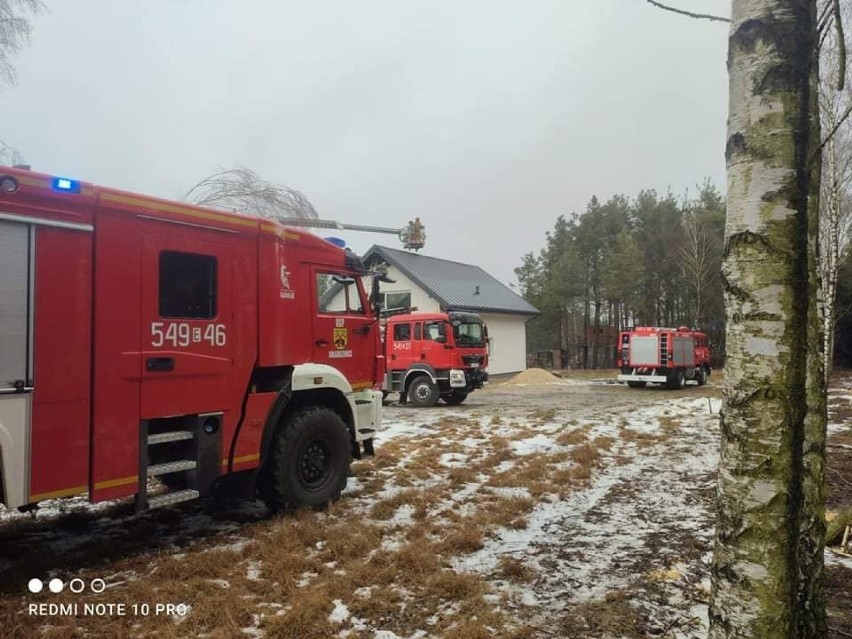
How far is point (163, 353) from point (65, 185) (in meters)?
1.41

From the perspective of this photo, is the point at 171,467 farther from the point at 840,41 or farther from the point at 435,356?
the point at 435,356

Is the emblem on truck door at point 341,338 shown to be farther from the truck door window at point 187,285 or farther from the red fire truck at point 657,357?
the red fire truck at point 657,357

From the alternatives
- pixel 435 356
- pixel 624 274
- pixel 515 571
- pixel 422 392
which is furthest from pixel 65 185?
pixel 624 274

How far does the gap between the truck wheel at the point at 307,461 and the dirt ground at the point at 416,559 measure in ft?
0.65

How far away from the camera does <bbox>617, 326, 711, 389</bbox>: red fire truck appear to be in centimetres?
2219

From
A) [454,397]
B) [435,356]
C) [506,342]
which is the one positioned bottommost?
[454,397]

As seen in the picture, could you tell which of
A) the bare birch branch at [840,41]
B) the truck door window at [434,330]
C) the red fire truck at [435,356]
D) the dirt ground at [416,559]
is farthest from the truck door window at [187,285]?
the truck door window at [434,330]

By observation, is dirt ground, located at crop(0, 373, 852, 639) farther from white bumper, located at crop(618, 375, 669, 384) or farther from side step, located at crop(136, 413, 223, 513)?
white bumper, located at crop(618, 375, 669, 384)

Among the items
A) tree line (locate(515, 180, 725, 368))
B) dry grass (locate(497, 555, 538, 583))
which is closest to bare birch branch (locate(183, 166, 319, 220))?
dry grass (locate(497, 555, 538, 583))

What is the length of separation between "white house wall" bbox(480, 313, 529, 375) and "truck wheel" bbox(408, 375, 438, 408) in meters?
10.5

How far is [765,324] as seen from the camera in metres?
2.09

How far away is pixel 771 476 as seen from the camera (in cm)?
207

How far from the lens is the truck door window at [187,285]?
4770mm

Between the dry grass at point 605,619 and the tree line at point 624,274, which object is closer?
the dry grass at point 605,619
